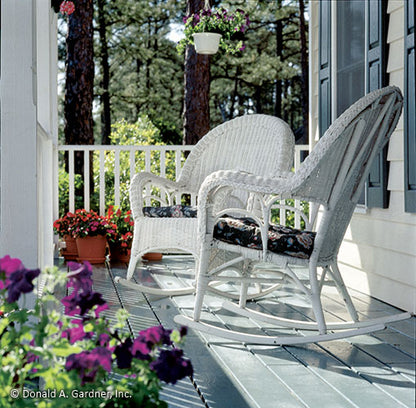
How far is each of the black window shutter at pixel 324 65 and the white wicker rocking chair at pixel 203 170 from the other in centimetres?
59

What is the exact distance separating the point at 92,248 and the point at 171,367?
432 cm

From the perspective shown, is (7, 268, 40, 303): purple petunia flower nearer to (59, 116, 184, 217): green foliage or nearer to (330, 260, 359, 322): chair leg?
(330, 260, 359, 322): chair leg

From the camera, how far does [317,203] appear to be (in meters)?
3.38

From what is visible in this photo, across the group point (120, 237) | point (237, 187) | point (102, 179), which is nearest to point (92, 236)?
point (120, 237)

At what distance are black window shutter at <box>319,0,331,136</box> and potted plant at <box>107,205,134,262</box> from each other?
1.85 m

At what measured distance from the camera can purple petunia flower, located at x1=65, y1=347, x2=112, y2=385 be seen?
5.21 ft

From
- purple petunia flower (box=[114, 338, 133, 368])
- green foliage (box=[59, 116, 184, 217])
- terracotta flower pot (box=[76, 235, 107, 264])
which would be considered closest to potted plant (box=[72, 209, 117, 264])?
terracotta flower pot (box=[76, 235, 107, 264])

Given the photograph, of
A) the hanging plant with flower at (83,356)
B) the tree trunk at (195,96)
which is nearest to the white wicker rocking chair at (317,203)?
the hanging plant with flower at (83,356)

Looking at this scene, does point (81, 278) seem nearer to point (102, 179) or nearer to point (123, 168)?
point (102, 179)

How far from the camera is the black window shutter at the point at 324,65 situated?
16.7 ft

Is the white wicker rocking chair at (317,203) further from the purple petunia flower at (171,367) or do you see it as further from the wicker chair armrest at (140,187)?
the purple petunia flower at (171,367)

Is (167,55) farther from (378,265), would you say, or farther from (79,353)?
(79,353)

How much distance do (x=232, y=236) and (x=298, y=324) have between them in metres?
0.54

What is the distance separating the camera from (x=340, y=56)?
491 cm
